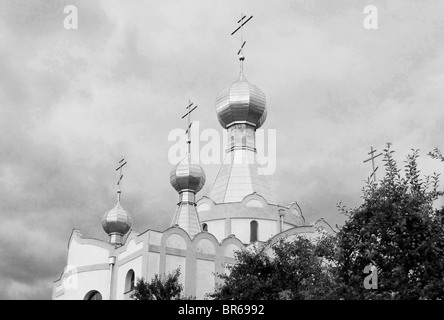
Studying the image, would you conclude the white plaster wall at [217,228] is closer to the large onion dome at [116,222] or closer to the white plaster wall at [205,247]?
the white plaster wall at [205,247]

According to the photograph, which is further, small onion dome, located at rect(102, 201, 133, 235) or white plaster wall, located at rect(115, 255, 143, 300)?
small onion dome, located at rect(102, 201, 133, 235)

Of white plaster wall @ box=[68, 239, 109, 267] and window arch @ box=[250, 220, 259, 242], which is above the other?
window arch @ box=[250, 220, 259, 242]

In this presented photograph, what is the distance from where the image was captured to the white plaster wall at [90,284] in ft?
97.1

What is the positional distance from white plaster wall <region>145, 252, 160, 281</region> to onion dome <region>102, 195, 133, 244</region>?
10316 millimetres

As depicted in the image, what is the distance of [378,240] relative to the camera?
12.6 meters

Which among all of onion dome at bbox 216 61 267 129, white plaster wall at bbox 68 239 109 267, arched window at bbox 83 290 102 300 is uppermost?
onion dome at bbox 216 61 267 129

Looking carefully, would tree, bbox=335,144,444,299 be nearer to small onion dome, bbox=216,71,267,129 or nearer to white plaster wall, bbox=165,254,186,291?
white plaster wall, bbox=165,254,186,291

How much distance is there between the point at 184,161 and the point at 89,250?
21.9ft

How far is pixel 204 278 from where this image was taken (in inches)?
1074

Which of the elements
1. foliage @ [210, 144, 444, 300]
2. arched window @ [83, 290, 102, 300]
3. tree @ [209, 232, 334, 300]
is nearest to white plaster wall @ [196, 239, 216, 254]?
arched window @ [83, 290, 102, 300]

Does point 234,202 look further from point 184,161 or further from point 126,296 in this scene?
point 126,296

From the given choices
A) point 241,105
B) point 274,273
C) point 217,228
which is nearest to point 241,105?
point 241,105

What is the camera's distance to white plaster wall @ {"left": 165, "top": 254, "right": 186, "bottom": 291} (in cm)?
→ 2649
